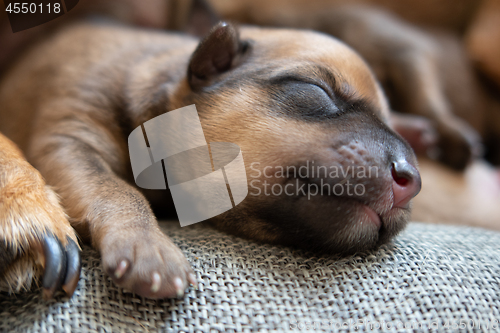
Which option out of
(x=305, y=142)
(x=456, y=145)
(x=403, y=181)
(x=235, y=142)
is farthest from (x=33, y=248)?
(x=456, y=145)

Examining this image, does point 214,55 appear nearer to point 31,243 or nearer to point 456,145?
point 31,243

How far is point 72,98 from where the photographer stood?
205 cm

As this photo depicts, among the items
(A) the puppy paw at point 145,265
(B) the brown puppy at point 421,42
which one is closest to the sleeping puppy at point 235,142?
(A) the puppy paw at point 145,265

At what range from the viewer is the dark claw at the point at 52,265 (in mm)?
1190

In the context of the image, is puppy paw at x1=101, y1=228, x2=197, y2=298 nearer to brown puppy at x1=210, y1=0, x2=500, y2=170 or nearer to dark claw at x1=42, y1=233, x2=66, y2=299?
dark claw at x1=42, y1=233, x2=66, y2=299

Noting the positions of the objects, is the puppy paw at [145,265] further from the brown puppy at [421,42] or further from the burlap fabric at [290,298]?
the brown puppy at [421,42]

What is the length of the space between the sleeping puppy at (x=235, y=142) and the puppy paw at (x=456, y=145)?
1.45 m

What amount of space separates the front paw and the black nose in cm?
119

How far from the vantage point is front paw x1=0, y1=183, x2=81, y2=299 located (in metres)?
1.22

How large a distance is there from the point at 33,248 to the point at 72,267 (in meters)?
0.15

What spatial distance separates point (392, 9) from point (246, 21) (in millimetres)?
1658

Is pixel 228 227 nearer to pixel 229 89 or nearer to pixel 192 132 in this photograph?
pixel 192 132

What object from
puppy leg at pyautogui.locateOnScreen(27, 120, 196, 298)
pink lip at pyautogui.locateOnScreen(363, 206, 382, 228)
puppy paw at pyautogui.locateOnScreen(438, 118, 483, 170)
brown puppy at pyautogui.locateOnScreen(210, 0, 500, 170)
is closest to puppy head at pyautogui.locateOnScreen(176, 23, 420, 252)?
pink lip at pyautogui.locateOnScreen(363, 206, 382, 228)

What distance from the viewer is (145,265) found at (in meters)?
1.20
